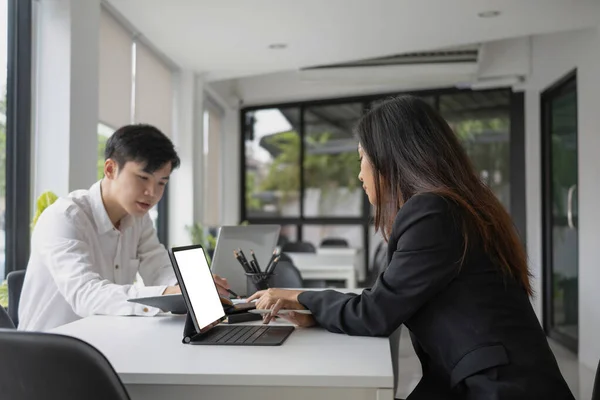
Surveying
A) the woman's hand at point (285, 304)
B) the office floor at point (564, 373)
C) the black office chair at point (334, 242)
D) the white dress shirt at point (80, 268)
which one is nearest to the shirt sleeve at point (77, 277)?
the white dress shirt at point (80, 268)

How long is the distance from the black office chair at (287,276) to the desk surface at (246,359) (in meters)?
1.41

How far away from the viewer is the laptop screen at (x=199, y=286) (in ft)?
5.42

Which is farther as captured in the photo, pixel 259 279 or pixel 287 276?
pixel 287 276

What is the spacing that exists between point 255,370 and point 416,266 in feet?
1.48

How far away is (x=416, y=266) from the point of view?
150 centimetres

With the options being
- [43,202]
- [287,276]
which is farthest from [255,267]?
[43,202]

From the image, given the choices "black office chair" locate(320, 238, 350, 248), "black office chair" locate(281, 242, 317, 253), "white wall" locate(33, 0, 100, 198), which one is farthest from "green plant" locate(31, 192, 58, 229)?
"black office chair" locate(320, 238, 350, 248)

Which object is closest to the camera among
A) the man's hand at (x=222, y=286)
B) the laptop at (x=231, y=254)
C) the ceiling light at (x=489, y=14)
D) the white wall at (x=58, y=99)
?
the man's hand at (x=222, y=286)

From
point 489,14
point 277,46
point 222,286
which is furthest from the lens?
point 277,46

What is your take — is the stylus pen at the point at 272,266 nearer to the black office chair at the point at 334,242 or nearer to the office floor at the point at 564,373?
the office floor at the point at 564,373

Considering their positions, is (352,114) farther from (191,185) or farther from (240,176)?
(191,185)

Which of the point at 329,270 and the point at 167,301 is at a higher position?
the point at 167,301

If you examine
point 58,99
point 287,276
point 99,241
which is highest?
point 58,99

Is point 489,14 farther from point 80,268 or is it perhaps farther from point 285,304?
point 80,268
